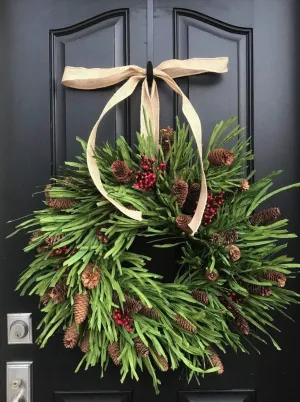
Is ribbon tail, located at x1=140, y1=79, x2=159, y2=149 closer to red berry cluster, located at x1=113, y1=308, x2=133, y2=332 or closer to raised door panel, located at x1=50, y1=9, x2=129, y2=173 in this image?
raised door panel, located at x1=50, y1=9, x2=129, y2=173

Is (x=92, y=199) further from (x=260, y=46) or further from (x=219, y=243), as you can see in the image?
(x=260, y=46)

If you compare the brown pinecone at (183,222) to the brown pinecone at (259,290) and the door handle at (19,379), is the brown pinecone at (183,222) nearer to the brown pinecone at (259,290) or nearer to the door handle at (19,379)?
the brown pinecone at (259,290)

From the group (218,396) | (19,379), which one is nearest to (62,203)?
(19,379)

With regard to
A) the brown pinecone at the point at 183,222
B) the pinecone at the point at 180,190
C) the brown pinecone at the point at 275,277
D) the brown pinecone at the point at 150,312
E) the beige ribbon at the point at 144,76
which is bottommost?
the brown pinecone at the point at 150,312

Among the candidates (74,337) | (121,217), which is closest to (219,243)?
(121,217)

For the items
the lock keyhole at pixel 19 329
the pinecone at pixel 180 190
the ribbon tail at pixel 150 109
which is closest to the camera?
the pinecone at pixel 180 190

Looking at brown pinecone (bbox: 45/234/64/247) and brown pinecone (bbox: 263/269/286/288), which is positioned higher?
brown pinecone (bbox: 45/234/64/247)

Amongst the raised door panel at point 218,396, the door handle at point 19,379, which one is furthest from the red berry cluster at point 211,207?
the door handle at point 19,379

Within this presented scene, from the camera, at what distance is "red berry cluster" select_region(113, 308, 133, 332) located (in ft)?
2.58

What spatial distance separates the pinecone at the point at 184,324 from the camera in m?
0.78

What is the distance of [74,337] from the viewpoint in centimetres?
79

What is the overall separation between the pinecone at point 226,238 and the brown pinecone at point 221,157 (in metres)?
0.14

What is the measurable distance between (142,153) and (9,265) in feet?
1.49

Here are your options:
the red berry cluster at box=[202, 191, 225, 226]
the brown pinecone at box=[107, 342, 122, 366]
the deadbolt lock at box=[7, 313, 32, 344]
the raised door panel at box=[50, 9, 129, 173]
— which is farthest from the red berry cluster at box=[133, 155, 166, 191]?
the deadbolt lock at box=[7, 313, 32, 344]
